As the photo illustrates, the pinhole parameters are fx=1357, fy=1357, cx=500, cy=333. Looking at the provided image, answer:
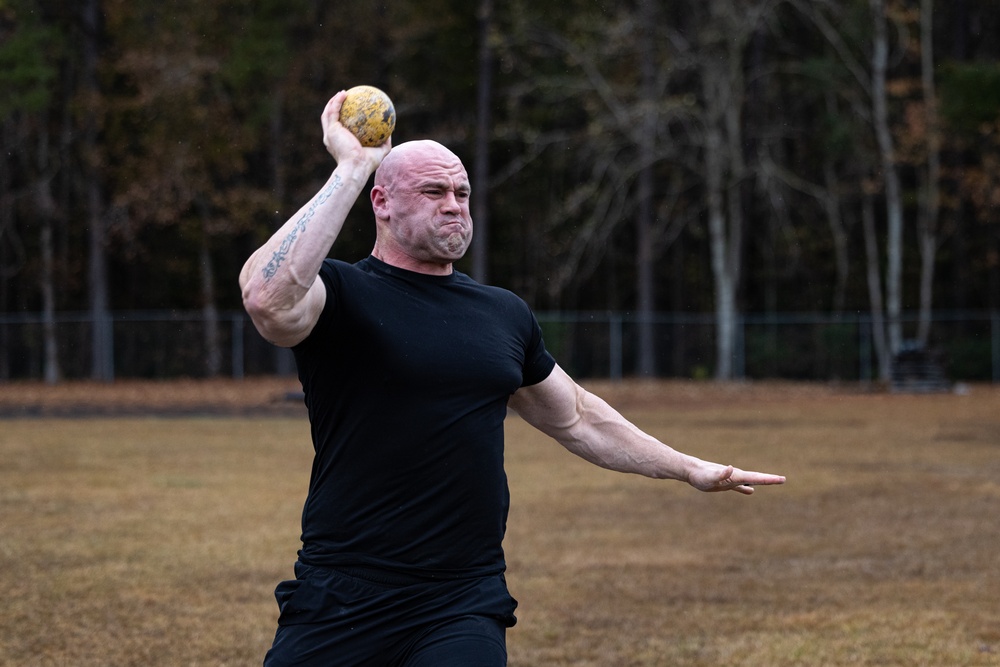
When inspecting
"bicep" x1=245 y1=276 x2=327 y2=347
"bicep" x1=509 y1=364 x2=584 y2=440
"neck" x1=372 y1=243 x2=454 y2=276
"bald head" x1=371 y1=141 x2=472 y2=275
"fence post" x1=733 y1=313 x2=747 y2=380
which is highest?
"bald head" x1=371 y1=141 x2=472 y2=275

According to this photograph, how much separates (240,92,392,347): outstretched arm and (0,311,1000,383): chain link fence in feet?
108

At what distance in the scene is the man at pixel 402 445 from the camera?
3.77m

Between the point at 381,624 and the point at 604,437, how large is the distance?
3.67 feet

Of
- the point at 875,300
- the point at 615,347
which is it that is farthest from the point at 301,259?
the point at 875,300

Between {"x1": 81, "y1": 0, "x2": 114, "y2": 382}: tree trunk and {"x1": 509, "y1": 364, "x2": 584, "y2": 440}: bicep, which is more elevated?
{"x1": 81, "y1": 0, "x2": 114, "y2": 382}: tree trunk

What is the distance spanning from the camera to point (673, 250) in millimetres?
48438

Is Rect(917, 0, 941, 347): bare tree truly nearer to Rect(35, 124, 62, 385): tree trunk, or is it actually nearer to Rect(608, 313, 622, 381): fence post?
Rect(608, 313, 622, 381): fence post

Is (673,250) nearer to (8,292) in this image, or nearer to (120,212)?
(120,212)

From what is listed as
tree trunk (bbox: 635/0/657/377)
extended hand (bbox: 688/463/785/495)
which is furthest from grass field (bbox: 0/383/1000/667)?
tree trunk (bbox: 635/0/657/377)

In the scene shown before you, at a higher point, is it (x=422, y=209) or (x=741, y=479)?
(x=422, y=209)

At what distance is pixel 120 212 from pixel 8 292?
7.17 meters

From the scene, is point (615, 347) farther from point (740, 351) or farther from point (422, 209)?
point (422, 209)

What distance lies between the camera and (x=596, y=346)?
126ft

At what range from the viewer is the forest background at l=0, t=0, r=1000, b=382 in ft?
121
